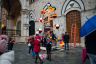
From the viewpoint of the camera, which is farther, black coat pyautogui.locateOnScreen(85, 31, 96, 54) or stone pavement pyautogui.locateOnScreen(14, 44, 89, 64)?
stone pavement pyautogui.locateOnScreen(14, 44, 89, 64)

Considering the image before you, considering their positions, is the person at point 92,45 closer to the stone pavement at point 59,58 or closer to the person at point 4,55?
the person at point 4,55

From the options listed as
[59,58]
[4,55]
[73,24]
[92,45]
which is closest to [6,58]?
A: [4,55]

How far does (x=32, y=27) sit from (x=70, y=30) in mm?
9209

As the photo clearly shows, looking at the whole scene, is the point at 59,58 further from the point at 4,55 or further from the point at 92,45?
the point at 4,55

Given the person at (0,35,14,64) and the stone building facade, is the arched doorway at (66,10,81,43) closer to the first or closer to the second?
the stone building facade

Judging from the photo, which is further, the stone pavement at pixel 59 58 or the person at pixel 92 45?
the stone pavement at pixel 59 58

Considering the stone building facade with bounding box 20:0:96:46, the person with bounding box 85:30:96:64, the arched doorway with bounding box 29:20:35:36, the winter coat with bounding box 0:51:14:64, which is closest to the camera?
the winter coat with bounding box 0:51:14:64

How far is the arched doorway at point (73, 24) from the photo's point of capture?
2455 cm

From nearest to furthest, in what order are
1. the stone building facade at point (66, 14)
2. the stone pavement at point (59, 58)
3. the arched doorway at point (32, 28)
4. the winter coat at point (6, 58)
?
the winter coat at point (6, 58)
the stone pavement at point (59, 58)
the stone building facade at point (66, 14)
the arched doorway at point (32, 28)

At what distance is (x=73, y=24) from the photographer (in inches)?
994

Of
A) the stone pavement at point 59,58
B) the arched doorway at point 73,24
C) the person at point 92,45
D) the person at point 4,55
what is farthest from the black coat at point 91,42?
the arched doorway at point 73,24

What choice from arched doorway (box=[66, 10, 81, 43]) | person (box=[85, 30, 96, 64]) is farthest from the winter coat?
arched doorway (box=[66, 10, 81, 43])

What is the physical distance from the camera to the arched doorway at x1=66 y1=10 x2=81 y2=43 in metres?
24.5

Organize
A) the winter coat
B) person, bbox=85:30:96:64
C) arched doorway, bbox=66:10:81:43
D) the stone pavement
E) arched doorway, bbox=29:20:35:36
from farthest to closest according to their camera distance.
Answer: arched doorway, bbox=29:20:35:36, arched doorway, bbox=66:10:81:43, the stone pavement, person, bbox=85:30:96:64, the winter coat
